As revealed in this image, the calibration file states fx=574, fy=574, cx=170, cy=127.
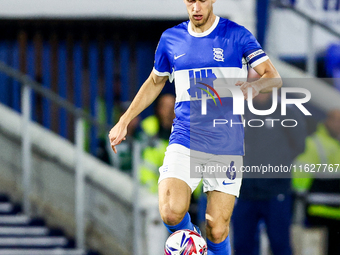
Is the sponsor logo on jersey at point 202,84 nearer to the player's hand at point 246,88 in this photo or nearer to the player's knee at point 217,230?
the player's hand at point 246,88

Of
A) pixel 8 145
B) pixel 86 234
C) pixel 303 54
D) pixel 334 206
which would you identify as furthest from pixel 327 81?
pixel 8 145

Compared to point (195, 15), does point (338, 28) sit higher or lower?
higher

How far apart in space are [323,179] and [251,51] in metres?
3.35

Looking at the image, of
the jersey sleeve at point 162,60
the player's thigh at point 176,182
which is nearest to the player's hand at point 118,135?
the player's thigh at point 176,182

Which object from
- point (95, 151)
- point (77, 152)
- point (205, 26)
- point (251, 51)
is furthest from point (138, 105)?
point (95, 151)

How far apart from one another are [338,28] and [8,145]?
506 cm

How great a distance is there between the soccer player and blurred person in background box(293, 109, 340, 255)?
2608 mm

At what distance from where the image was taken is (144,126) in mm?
7906

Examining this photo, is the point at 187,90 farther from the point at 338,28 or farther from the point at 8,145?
the point at 338,28

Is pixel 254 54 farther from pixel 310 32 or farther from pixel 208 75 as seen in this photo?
pixel 310 32

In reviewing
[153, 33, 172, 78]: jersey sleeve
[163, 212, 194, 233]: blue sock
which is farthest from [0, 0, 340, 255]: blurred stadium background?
[153, 33, 172, 78]: jersey sleeve

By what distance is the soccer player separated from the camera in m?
3.96

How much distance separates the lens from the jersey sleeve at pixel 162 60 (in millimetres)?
4129

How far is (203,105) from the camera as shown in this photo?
4070mm
